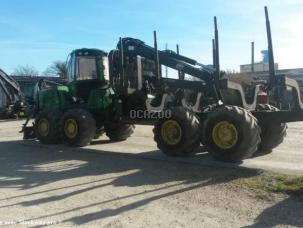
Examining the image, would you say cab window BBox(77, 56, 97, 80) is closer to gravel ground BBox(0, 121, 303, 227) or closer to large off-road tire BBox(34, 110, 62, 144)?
large off-road tire BBox(34, 110, 62, 144)

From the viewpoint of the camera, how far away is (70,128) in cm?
1406

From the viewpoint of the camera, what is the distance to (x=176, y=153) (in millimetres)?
11406

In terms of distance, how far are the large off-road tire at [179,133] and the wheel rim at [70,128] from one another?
3130mm

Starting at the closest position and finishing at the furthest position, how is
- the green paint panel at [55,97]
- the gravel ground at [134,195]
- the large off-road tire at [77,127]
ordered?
the gravel ground at [134,195] → the large off-road tire at [77,127] → the green paint panel at [55,97]

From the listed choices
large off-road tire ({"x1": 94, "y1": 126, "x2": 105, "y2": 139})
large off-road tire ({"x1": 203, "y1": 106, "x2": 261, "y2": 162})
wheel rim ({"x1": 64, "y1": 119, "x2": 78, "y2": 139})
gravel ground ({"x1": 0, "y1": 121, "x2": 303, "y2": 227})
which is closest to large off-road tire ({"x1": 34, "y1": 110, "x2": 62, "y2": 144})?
wheel rim ({"x1": 64, "y1": 119, "x2": 78, "y2": 139})

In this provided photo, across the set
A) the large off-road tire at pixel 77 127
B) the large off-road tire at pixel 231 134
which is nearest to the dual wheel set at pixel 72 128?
the large off-road tire at pixel 77 127

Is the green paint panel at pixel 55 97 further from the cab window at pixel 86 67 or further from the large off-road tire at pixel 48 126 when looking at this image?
the cab window at pixel 86 67

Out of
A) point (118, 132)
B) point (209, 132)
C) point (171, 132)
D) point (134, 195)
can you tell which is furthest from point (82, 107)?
point (134, 195)

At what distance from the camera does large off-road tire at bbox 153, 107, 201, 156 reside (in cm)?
1112

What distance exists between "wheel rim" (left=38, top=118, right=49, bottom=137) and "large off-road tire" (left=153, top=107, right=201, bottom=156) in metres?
4.75

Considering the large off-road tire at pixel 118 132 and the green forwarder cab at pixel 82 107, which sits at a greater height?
the green forwarder cab at pixel 82 107

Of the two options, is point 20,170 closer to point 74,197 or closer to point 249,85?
point 74,197

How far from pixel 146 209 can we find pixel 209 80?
575cm

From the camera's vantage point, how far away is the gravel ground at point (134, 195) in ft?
21.3
